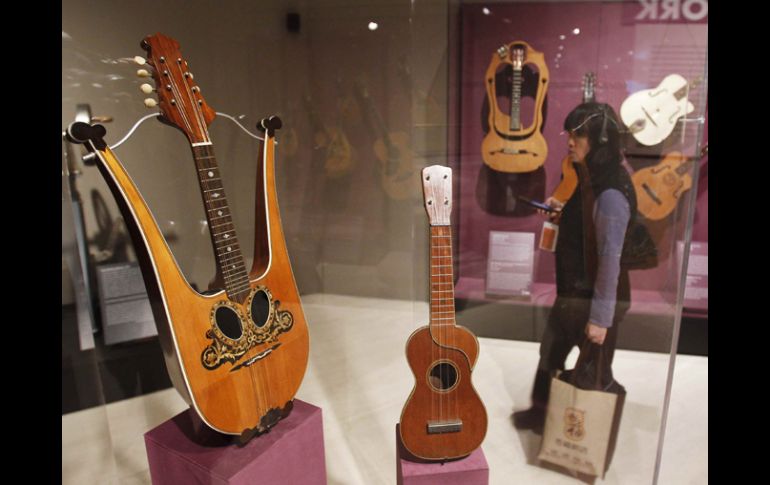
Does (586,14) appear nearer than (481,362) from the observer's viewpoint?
Yes

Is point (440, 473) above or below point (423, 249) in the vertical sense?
below

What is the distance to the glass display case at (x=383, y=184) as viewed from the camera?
68.9 inches

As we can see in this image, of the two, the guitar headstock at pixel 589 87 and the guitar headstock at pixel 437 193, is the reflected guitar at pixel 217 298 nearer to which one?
the guitar headstock at pixel 437 193

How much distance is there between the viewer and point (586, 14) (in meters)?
2.07

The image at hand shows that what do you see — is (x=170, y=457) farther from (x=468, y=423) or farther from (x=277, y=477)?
(x=468, y=423)

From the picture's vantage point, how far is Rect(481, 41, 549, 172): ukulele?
7.27 feet

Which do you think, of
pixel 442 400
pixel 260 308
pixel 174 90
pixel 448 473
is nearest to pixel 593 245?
pixel 442 400

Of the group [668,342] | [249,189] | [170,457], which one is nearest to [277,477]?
[170,457]

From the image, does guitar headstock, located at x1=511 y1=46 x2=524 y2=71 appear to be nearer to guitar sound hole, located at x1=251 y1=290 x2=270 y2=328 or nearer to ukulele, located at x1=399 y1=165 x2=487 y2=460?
ukulele, located at x1=399 y1=165 x2=487 y2=460

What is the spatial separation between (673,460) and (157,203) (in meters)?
2.24

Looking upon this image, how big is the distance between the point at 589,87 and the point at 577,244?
0.79 meters

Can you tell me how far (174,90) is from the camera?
119cm

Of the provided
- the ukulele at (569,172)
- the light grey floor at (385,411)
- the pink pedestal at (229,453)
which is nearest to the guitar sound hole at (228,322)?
the pink pedestal at (229,453)

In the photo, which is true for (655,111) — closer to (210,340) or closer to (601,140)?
(601,140)
